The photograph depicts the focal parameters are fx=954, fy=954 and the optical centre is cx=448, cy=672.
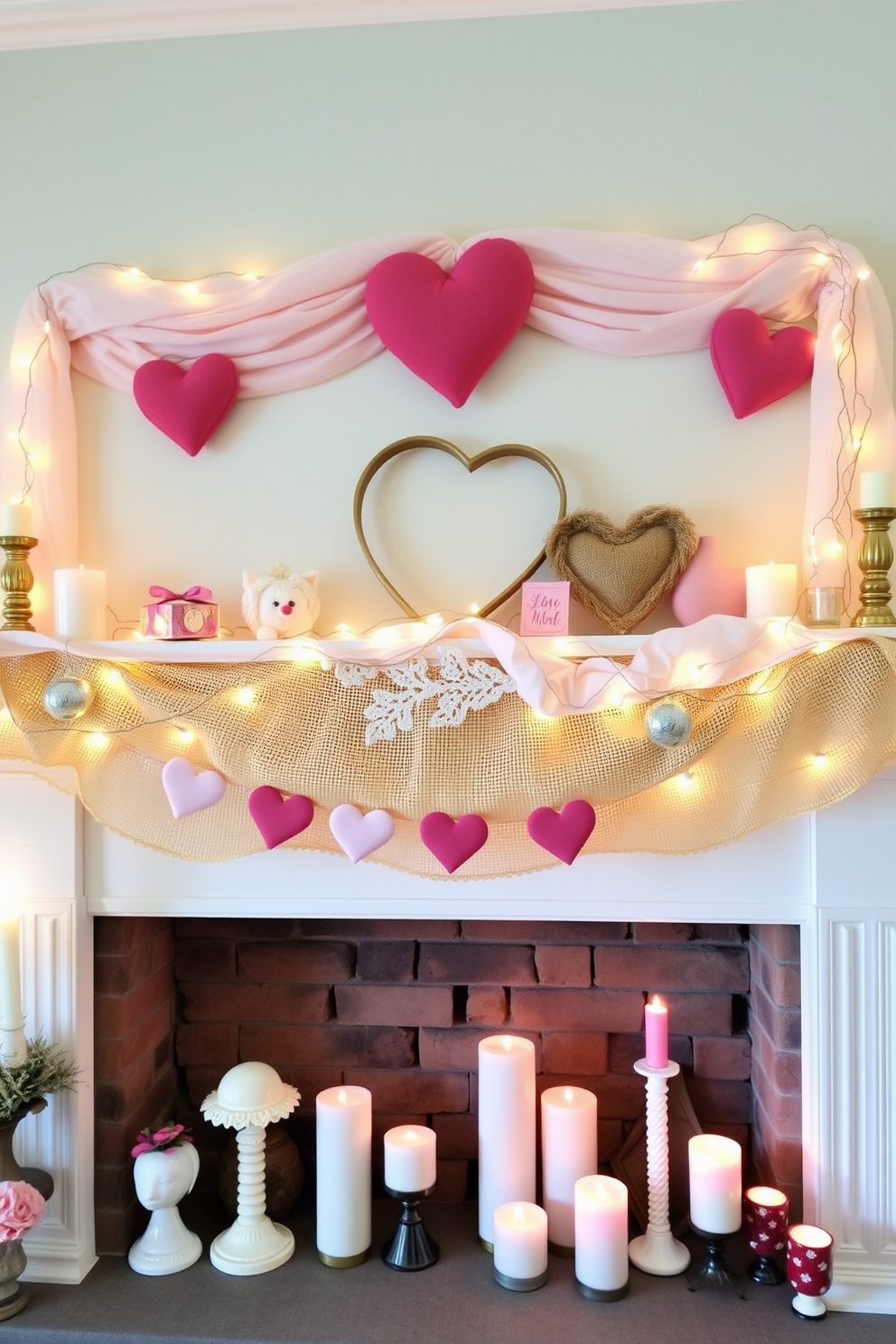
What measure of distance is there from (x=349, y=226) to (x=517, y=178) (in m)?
0.30

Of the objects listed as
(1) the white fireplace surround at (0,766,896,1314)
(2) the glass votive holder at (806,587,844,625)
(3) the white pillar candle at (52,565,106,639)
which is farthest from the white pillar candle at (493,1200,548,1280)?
(3) the white pillar candle at (52,565,106,639)

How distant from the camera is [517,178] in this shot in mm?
1617

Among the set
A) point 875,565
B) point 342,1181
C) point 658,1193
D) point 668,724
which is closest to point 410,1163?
point 342,1181

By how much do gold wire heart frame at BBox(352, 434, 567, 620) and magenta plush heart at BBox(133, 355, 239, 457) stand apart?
278mm

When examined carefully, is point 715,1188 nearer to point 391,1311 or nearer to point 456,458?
point 391,1311

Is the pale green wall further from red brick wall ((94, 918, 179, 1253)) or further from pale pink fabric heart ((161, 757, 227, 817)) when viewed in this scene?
red brick wall ((94, 918, 179, 1253))

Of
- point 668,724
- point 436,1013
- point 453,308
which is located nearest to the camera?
point 668,724

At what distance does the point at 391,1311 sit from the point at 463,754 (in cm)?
86

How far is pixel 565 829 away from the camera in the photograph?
4.50ft

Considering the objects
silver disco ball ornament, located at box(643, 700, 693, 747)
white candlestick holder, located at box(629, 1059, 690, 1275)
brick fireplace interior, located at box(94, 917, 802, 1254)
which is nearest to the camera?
silver disco ball ornament, located at box(643, 700, 693, 747)

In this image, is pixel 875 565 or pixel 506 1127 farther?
pixel 506 1127

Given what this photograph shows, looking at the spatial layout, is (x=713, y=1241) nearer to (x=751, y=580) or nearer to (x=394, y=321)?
(x=751, y=580)

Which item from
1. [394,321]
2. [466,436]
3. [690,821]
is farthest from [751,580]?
[394,321]

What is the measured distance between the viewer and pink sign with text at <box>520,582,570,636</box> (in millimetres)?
1475
